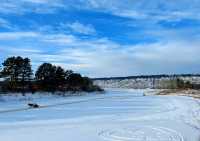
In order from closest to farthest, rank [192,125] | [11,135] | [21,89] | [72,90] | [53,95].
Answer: [11,135] < [192,125] < [21,89] < [53,95] < [72,90]

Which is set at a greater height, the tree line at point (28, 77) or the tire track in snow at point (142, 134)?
the tree line at point (28, 77)

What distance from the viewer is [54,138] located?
15758 mm

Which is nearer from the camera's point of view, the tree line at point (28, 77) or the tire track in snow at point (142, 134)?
the tire track in snow at point (142, 134)

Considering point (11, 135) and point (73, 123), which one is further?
point (73, 123)

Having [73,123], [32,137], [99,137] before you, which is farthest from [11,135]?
[73,123]

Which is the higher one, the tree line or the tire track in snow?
the tree line

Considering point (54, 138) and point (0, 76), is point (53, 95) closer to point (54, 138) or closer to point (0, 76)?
point (0, 76)

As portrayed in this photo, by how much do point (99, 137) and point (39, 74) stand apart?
53840mm

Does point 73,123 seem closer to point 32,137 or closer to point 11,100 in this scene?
point 32,137

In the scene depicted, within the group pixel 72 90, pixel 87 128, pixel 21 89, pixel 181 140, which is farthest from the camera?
pixel 72 90

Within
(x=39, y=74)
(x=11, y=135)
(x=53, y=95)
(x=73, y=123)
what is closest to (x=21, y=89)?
(x=53, y=95)

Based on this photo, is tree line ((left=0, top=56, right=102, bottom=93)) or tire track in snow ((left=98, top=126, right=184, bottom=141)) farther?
tree line ((left=0, top=56, right=102, bottom=93))

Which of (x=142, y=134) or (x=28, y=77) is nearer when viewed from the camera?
(x=142, y=134)

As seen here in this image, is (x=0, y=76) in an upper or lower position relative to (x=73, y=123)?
upper
